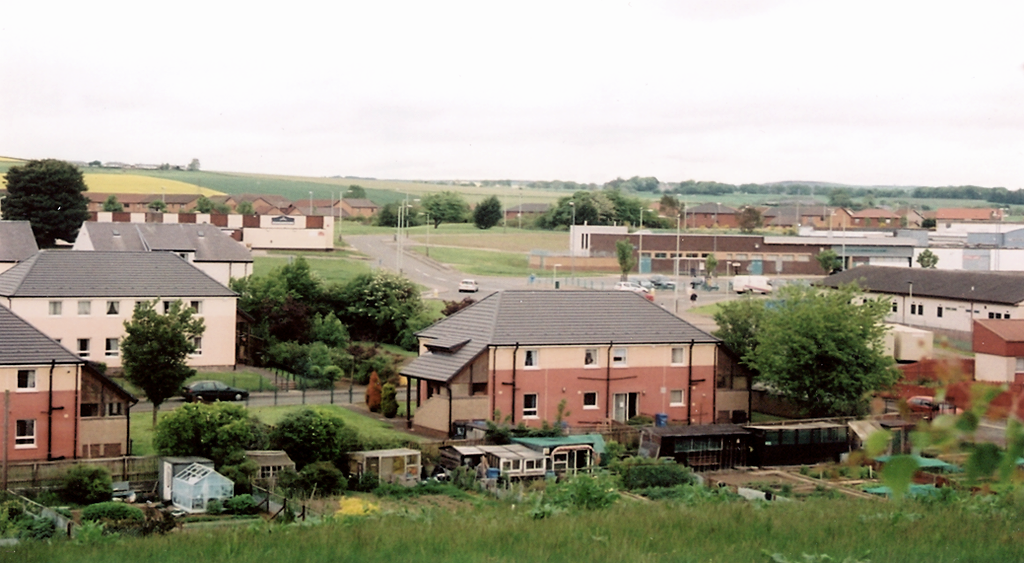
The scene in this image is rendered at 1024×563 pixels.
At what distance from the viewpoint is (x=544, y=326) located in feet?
97.6

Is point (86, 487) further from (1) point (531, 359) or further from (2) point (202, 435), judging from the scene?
(1) point (531, 359)

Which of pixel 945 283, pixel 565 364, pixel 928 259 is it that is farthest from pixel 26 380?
pixel 928 259

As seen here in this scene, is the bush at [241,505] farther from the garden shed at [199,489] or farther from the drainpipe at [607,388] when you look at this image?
the drainpipe at [607,388]

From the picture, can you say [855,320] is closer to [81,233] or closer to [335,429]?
[335,429]

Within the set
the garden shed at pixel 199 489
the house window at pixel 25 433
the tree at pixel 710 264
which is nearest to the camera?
the garden shed at pixel 199 489

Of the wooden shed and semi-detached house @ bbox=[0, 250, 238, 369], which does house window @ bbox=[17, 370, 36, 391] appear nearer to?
semi-detached house @ bbox=[0, 250, 238, 369]

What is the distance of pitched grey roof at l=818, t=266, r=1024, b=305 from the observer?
4397cm

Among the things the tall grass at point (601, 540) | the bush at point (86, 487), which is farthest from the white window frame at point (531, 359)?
the tall grass at point (601, 540)

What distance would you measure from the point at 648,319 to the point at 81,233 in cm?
2906

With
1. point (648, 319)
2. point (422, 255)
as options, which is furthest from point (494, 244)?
point (648, 319)

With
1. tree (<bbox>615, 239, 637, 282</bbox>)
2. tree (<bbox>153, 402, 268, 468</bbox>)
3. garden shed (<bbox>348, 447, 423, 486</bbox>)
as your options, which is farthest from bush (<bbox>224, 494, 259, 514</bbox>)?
tree (<bbox>615, 239, 637, 282</bbox>)

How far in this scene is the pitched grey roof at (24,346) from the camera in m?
23.4

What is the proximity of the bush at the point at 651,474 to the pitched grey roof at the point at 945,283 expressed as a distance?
20704 millimetres

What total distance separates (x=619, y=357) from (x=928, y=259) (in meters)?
42.3
